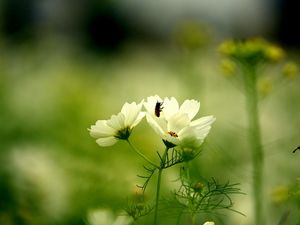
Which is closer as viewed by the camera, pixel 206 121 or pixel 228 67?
pixel 206 121

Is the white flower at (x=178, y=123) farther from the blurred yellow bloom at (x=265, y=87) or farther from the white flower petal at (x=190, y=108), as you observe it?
the blurred yellow bloom at (x=265, y=87)

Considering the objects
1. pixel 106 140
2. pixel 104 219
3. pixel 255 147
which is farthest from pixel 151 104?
pixel 255 147

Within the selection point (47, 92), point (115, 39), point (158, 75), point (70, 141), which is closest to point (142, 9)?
point (115, 39)

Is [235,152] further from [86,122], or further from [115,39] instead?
[115,39]

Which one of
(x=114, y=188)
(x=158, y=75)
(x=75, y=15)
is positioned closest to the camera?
(x=114, y=188)

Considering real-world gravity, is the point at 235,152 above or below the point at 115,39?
below

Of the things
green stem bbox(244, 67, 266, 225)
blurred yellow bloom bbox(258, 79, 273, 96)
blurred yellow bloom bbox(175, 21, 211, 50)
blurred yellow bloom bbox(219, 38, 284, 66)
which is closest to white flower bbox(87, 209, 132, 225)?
green stem bbox(244, 67, 266, 225)

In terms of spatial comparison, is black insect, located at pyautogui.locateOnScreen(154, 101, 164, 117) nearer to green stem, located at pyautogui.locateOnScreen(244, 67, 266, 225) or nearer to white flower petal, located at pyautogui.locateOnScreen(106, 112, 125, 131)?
white flower petal, located at pyautogui.locateOnScreen(106, 112, 125, 131)

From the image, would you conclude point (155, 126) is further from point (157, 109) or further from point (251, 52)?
point (251, 52)
